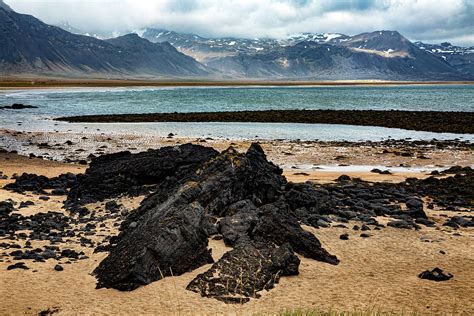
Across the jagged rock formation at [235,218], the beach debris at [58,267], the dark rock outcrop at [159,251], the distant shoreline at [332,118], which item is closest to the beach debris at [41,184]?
the jagged rock formation at [235,218]

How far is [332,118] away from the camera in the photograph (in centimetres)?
6788

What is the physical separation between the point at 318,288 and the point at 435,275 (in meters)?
3.27

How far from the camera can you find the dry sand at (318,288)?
11.3 meters

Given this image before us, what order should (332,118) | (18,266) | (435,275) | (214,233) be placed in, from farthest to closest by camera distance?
(332,118)
(214,233)
(18,266)
(435,275)

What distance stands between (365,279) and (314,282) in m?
1.41

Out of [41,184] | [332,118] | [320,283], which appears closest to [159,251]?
[320,283]

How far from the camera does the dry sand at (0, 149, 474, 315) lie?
11312 millimetres

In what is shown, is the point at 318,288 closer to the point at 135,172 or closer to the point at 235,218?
the point at 235,218

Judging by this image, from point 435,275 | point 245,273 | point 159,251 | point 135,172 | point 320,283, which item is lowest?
point 320,283

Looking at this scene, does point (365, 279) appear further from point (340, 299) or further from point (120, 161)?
point (120, 161)

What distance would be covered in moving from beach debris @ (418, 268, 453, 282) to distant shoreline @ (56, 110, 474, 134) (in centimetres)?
4570

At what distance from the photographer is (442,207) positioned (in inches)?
832

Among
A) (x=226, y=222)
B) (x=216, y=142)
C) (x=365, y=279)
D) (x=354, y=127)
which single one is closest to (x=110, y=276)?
(x=226, y=222)

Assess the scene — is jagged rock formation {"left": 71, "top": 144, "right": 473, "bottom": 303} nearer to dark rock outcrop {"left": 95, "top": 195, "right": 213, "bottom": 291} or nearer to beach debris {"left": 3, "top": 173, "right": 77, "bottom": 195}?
dark rock outcrop {"left": 95, "top": 195, "right": 213, "bottom": 291}
